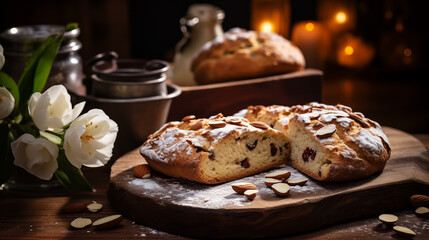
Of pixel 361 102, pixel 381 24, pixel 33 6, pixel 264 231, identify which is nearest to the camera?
pixel 264 231

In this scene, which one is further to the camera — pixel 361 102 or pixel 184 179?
pixel 361 102

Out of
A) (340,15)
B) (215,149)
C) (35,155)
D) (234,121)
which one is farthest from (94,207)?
(340,15)

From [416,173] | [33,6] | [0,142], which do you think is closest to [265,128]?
[416,173]

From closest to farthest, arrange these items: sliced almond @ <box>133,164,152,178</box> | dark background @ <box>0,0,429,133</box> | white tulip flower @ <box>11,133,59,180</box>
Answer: white tulip flower @ <box>11,133,59,180</box>, sliced almond @ <box>133,164,152,178</box>, dark background @ <box>0,0,429,133</box>

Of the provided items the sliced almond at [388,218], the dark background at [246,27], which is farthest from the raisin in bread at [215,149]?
the dark background at [246,27]

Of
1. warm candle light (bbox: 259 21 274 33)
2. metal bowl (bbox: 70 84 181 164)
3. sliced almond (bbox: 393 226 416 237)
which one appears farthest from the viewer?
warm candle light (bbox: 259 21 274 33)

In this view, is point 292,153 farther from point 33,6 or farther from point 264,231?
point 33,6

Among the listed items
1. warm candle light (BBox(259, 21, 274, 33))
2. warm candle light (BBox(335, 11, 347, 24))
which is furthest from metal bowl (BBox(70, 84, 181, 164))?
warm candle light (BBox(335, 11, 347, 24))

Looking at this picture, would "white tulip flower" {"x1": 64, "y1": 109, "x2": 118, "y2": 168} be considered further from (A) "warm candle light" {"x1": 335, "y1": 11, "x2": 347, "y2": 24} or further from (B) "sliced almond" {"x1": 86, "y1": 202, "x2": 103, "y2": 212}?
(A) "warm candle light" {"x1": 335, "y1": 11, "x2": 347, "y2": 24}
